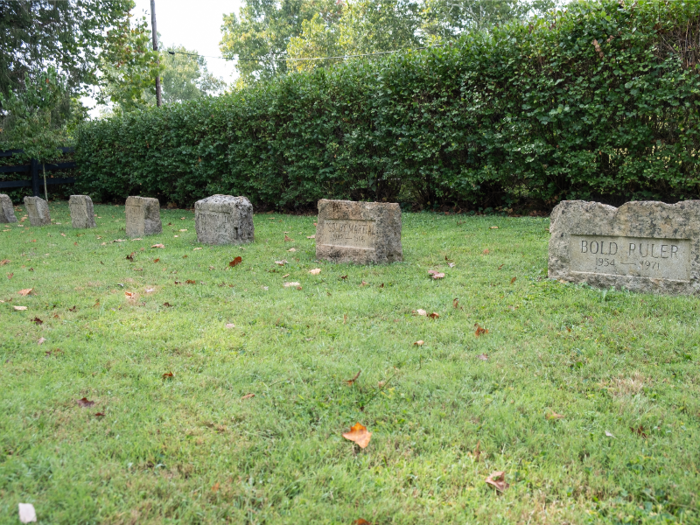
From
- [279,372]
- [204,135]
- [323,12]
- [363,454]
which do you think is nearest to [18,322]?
[279,372]

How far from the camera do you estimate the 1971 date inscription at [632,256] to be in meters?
4.46

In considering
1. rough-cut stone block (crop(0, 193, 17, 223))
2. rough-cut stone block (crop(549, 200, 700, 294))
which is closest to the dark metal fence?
rough-cut stone block (crop(0, 193, 17, 223))

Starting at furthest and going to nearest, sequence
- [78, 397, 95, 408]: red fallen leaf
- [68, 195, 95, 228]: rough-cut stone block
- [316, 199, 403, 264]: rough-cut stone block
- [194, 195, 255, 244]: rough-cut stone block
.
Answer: [68, 195, 95, 228]: rough-cut stone block → [194, 195, 255, 244]: rough-cut stone block → [316, 199, 403, 264]: rough-cut stone block → [78, 397, 95, 408]: red fallen leaf

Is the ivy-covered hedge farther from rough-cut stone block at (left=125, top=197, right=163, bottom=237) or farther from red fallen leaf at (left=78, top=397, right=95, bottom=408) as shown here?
red fallen leaf at (left=78, top=397, right=95, bottom=408)

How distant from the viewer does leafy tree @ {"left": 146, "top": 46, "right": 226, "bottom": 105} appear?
55256 mm

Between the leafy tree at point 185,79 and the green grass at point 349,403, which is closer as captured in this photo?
the green grass at point 349,403

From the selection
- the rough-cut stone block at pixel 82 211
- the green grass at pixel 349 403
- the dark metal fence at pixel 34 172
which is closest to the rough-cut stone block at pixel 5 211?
the rough-cut stone block at pixel 82 211

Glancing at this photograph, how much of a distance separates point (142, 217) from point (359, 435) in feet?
25.3

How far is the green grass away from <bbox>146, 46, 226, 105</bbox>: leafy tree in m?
55.3

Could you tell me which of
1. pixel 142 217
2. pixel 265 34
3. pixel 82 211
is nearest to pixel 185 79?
pixel 265 34

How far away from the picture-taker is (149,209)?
8992mm

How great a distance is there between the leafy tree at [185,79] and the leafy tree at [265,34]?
1838cm

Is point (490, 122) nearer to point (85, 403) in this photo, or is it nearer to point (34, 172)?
point (85, 403)

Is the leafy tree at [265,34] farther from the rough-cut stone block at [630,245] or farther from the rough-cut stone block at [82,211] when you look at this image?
the rough-cut stone block at [630,245]
